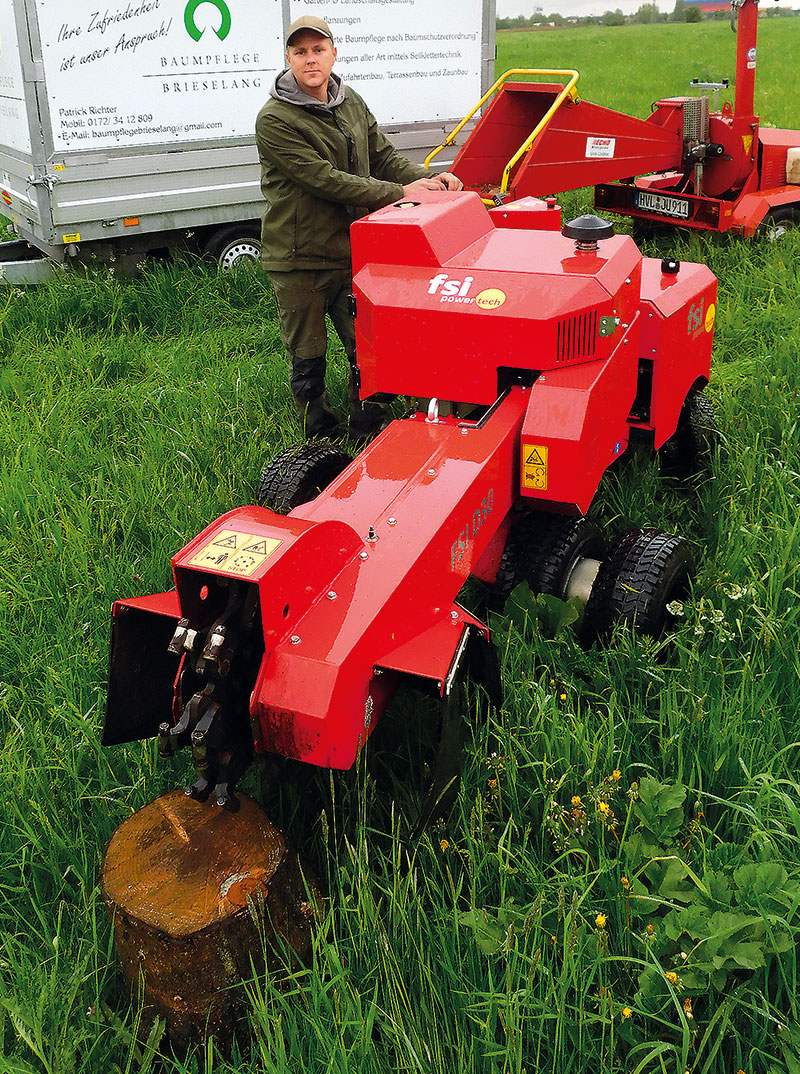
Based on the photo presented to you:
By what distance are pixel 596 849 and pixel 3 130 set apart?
631 cm

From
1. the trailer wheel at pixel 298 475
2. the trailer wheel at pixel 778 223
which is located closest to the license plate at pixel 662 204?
the trailer wheel at pixel 778 223

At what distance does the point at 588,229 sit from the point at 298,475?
51.8 inches

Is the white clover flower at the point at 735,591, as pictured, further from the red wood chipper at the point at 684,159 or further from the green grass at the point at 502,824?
the red wood chipper at the point at 684,159

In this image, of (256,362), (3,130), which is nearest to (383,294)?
(256,362)

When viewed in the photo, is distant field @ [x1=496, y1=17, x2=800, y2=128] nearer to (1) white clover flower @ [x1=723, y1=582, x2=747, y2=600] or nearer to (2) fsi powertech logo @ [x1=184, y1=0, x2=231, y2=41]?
(2) fsi powertech logo @ [x1=184, y1=0, x2=231, y2=41]

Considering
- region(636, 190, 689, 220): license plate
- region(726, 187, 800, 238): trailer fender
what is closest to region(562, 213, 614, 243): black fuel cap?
region(726, 187, 800, 238): trailer fender

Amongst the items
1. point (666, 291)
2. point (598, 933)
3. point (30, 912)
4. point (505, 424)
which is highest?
point (666, 291)

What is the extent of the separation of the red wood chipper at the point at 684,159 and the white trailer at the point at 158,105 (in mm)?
1564

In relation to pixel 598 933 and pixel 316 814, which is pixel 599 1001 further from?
pixel 316 814

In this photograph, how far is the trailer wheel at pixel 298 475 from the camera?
364 cm

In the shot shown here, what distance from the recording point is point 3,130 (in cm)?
663

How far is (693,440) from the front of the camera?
4.20 meters

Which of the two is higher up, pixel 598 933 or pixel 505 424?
pixel 505 424

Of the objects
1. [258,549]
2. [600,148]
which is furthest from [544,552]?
[600,148]
